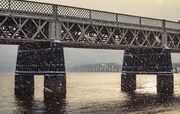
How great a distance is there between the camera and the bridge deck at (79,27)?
5119 centimetres

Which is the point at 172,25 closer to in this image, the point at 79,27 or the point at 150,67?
the point at 150,67

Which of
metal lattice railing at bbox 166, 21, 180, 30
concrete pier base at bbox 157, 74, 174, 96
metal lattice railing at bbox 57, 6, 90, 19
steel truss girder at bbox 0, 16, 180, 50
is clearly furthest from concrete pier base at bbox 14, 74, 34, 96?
metal lattice railing at bbox 166, 21, 180, 30

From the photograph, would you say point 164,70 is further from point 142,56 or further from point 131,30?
point 131,30

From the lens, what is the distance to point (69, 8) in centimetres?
5703

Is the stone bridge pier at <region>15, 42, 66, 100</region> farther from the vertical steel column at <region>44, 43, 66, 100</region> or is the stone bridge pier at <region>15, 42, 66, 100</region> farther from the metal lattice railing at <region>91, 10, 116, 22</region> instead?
the metal lattice railing at <region>91, 10, 116, 22</region>

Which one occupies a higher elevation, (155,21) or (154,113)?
(155,21)

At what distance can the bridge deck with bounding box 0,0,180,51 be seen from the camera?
51188 mm

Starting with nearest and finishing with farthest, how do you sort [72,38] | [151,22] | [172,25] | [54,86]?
[54,86] < [72,38] < [151,22] < [172,25]

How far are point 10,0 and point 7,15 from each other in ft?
7.51

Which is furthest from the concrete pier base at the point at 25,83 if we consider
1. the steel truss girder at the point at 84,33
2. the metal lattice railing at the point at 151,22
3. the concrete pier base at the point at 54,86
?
the metal lattice railing at the point at 151,22

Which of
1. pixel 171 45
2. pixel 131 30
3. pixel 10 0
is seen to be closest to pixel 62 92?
pixel 10 0

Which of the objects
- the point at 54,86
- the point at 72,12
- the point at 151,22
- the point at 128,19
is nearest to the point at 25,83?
the point at 54,86

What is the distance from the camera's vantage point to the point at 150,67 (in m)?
76.7

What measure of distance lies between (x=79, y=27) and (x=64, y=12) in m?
3.43
